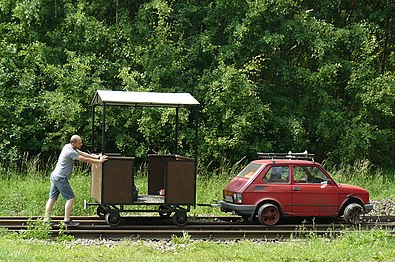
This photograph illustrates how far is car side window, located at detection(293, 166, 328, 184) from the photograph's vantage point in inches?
589

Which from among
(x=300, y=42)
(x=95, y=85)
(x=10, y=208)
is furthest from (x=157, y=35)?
(x=10, y=208)

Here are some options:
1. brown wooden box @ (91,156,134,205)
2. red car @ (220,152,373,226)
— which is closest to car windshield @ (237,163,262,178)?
red car @ (220,152,373,226)

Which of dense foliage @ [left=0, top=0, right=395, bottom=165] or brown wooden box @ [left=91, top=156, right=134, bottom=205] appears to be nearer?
brown wooden box @ [left=91, top=156, right=134, bottom=205]

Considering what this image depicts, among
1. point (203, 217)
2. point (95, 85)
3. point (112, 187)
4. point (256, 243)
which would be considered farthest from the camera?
point (95, 85)

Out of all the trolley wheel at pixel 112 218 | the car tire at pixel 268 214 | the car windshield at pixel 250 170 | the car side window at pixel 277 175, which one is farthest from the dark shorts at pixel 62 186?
the car side window at pixel 277 175

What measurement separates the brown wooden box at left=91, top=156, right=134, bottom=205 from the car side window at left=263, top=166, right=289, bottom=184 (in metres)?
3.18

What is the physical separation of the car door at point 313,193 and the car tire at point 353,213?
258mm

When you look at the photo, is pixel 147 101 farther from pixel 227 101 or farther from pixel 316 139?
pixel 316 139

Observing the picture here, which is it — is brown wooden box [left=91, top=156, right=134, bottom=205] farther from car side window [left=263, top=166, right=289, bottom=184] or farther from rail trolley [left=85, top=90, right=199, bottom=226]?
car side window [left=263, top=166, right=289, bottom=184]

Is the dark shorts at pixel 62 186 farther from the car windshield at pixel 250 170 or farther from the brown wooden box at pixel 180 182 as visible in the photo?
the car windshield at pixel 250 170

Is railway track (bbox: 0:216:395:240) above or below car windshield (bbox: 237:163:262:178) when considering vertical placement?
below

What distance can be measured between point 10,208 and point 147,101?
5.26 metres

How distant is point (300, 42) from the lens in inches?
1042

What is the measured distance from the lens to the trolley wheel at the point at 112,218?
1385 cm
